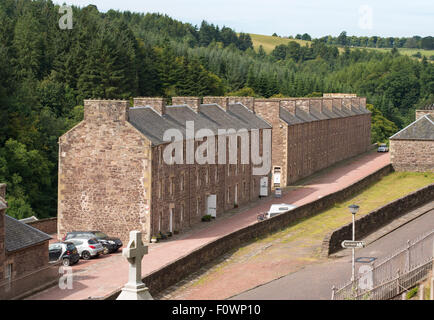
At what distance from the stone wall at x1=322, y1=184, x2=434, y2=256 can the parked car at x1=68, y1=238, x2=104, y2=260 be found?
13094 millimetres

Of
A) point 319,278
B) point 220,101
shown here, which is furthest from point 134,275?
point 220,101

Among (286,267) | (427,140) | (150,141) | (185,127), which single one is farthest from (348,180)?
(286,267)

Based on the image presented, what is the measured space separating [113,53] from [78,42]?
4793 mm

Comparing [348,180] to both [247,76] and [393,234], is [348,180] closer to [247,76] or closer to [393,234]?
[393,234]

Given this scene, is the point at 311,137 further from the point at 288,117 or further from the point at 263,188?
the point at 263,188

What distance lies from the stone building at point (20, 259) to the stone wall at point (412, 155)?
42.9 m

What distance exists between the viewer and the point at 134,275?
15.7 metres

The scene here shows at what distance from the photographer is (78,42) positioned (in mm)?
94875

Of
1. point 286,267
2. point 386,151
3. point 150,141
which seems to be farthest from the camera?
point 386,151

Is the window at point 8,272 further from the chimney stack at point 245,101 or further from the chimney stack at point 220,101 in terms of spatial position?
the chimney stack at point 245,101

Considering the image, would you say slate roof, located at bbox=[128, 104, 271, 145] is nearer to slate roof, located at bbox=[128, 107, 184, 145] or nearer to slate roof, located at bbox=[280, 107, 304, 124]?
slate roof, located at bbox=[128, 107, 184, 145]

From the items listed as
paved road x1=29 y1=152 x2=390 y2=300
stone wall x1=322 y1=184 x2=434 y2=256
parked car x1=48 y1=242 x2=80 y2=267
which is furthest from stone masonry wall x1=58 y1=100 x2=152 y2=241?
stone wall x1=322 y1=184 x2=434 y2=256

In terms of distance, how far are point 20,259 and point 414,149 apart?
46.5m
